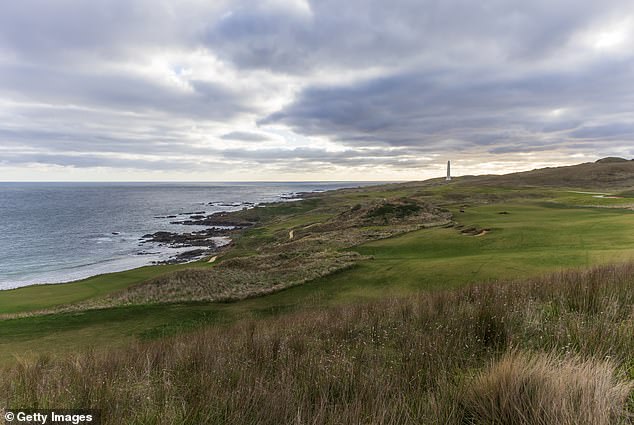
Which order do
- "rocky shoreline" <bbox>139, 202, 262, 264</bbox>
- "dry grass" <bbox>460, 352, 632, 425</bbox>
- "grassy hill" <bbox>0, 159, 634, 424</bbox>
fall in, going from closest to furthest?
"dry grass" <bbox>460, 352, 632, 425</bbox> < "grassy hill" <bbox>0, 159, 634, 424</bbox> < "rocky shoreline" <bbox>139, 202, 262, 264</bbox>

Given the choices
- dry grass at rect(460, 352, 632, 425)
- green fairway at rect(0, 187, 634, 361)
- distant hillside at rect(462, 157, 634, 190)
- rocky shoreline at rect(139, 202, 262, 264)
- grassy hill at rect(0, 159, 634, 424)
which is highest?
distant hillside at rect(462, 157, 634, 190)

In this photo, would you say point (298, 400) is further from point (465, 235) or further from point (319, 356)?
point (465, 235)

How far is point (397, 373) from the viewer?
387 cm

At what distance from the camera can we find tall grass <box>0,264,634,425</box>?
2.88 meters

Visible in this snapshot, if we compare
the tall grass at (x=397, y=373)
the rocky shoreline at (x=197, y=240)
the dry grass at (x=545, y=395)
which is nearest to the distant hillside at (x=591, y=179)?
the rocky shoreline at (x=197, y=240)

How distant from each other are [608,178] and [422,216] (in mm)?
98343

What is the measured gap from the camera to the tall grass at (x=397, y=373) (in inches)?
114

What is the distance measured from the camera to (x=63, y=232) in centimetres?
7069

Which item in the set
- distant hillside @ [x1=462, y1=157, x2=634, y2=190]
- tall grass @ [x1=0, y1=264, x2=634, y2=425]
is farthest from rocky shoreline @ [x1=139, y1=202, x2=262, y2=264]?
distant hillside @ [x1=462, y1=157, x2=634, y2=190]

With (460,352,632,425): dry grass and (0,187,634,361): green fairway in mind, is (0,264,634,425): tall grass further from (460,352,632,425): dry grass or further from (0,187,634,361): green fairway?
(0,187,634,361): green fairway

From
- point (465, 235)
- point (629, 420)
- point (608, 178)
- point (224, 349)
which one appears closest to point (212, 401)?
point (224, 349)

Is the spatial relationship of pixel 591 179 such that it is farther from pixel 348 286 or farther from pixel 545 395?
pixel 545 395

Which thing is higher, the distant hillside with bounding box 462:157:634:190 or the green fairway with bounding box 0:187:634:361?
the distant hillside with bounding box 462:157:634:190

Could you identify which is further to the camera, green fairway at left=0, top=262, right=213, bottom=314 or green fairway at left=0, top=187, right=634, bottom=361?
green fairway at left=0, top=262, right=213, bottom=314
